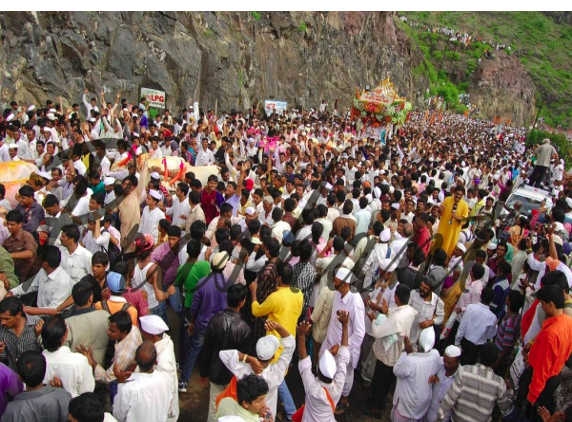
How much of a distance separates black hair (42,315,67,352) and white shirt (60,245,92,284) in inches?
54.9

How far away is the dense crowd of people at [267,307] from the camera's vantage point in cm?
329

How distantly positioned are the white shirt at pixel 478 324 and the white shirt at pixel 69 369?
3591mm

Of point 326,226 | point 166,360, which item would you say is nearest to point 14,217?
point 166,360

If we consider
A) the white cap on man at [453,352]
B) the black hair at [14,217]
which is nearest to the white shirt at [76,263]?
the black hair at [14,217]

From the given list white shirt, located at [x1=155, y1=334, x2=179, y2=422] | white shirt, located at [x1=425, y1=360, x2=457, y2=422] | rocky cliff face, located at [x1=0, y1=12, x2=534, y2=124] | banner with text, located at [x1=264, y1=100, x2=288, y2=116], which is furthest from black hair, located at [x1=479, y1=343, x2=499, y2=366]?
banner with text, located at [x1=264, y1=100, x2=288, y2=116]

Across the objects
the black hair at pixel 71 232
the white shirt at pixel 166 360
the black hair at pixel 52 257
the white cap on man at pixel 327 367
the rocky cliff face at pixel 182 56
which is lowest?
the white shirt at pixel 166 360

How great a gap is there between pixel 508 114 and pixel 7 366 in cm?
7303

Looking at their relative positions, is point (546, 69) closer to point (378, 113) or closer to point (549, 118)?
point (549, 118)

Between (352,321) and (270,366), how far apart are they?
1108 millimetres

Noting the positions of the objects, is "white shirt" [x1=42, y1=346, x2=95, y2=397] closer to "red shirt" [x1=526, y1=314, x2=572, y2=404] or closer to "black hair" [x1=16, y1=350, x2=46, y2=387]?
"black hair" [x1=16, y1=350, x2=46, y2=387]

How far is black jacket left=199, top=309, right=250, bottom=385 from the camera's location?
12.7 feet

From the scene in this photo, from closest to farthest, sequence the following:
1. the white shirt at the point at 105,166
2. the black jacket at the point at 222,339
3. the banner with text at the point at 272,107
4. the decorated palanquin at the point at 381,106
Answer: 1. the black jacket at the point at 222,339
2. the white shirt at the point at 105,166
3. the decorated palanquin at the point at 381,106
4. the banner with text at the point at 272,107

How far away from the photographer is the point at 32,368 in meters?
2.85

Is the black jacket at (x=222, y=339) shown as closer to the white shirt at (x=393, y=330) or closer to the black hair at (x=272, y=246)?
the black hair at (x=272, y=246)
